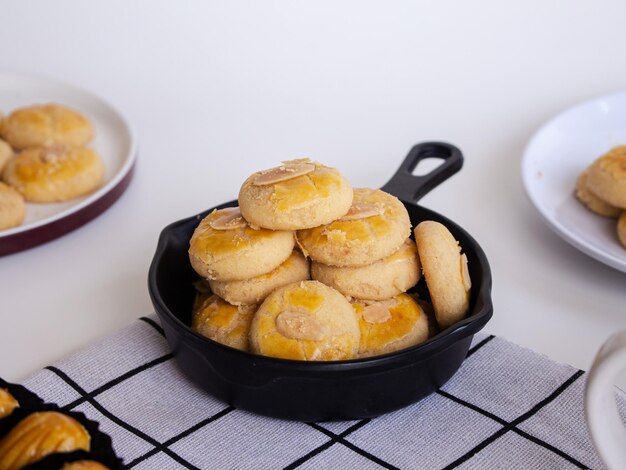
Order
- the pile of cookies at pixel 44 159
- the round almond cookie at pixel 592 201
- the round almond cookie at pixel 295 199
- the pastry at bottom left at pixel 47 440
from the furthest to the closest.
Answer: the pile of cookies at pixel 44 159 < the round almond cookie at pixel 592 201 < the round almond cookie at pixel 295 199 < the pastry at bottom left at pixel 47 440

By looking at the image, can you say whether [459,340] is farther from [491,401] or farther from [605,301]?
[605,301]

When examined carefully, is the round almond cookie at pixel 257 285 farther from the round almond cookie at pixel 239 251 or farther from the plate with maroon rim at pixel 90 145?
the plate with maroon rim at pixel 90 145

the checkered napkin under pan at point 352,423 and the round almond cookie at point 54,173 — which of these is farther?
the round almond cookie at point 54,173

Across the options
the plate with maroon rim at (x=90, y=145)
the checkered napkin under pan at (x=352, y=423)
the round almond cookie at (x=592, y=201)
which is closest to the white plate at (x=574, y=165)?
the round almond cookie at (x=592, y=201)

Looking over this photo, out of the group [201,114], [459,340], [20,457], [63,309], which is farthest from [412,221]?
[201,114]

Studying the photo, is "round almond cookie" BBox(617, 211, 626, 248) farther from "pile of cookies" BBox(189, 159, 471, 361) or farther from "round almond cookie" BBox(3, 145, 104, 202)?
"round almond cookie" BBox(3, 145, 104, 202)

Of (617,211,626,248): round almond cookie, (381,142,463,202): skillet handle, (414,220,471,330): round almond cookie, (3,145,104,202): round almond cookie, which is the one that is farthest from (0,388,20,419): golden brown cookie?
(617,211,626,248): round almond cookie

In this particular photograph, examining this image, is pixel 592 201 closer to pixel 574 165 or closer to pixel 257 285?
pixel 574 165
